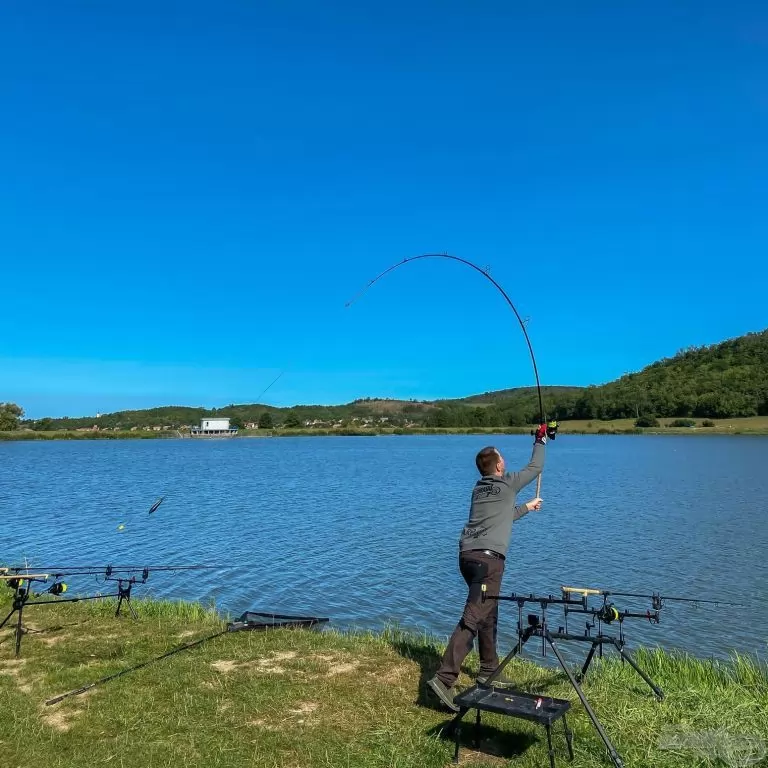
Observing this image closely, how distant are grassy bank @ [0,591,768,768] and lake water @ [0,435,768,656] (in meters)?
3.55

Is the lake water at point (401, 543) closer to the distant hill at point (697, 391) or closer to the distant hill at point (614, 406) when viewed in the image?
the distant hill at point (614, 406)

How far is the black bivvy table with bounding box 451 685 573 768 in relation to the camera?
4698 mm

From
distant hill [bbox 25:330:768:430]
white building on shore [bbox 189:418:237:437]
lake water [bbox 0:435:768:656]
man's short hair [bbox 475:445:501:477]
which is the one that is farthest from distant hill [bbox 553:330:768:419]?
man's short hair [bbox 475:445:501:477]

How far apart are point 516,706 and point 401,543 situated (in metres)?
14.9

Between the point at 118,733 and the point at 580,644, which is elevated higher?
the point at 118,733

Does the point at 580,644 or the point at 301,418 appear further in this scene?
the point at 301,418

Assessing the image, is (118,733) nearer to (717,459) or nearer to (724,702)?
(724,702)

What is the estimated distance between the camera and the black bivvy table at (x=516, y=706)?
4698 millimetres

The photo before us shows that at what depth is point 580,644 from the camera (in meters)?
10.1

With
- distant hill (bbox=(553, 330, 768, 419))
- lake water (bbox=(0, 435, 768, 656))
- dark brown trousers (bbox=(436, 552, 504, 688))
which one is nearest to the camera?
dark brown trousers (bbox=(436, 552, 504, 688))

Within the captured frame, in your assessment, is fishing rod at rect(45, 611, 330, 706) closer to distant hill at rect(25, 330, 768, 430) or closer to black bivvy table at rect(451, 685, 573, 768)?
black bivvy table at rect(451, 685, 573, 768)

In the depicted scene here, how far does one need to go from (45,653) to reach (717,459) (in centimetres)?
5734

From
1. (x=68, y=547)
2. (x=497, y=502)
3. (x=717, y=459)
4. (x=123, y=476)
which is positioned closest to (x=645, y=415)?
(x=717, y=459)

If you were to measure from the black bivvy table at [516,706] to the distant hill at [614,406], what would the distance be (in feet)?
327
